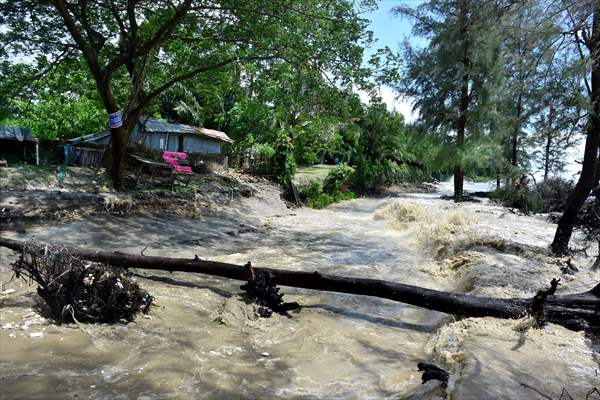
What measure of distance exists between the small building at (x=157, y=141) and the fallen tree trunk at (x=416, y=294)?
46.3ft

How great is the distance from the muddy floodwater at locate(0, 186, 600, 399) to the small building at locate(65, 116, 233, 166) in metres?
11.2

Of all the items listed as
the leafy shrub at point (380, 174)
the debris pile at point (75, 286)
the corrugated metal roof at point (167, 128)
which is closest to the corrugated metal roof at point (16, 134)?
A: the corrugated metal roof at point (167, 128)

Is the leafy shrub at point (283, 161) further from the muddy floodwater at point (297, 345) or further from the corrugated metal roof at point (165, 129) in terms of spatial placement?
the muddy floodwater at point (297, 345)

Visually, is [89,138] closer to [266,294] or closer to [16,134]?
[16,134]

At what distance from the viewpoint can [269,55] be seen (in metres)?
13.6

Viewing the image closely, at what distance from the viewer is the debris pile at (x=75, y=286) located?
16.8ft

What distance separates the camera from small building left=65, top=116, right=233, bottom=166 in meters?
19.6

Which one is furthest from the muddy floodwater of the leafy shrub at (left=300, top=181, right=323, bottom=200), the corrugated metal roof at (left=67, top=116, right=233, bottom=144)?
the leafy shrub at (left=300, top=181, right=323, bottom=200)

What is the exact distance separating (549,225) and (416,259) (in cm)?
Result: 798

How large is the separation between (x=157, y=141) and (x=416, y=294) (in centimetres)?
2197

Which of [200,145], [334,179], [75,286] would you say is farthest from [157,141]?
[75,286]

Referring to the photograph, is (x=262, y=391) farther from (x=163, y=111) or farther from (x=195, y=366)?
(x=163, y=111)

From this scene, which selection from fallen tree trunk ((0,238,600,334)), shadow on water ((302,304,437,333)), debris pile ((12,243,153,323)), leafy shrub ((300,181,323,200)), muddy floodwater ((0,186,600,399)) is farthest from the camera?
leafy shrub ((300,181,323,200))

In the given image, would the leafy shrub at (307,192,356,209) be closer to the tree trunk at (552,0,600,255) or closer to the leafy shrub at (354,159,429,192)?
the leafy shrub at (354,159,429,192)
